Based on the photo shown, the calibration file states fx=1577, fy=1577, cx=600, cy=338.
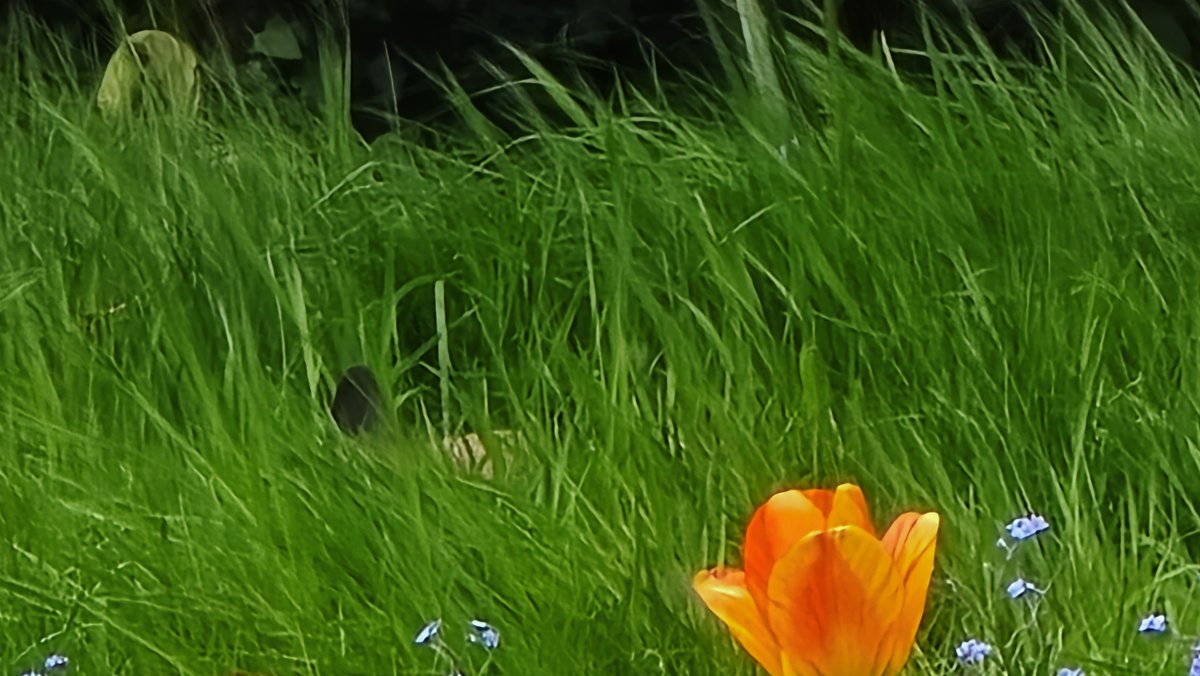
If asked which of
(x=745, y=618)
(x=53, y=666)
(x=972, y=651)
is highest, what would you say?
(x=745, y=618)

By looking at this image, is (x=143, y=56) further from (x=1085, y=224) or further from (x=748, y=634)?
(x=748, y=634)

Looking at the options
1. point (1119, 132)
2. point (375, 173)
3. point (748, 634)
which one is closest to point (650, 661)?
point (748, 634)

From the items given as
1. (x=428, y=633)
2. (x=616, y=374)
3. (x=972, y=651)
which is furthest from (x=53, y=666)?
(x=972, y=651)

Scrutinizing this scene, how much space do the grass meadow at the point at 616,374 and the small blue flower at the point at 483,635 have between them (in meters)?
0.01

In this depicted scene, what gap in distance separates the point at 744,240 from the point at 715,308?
4.3 inches

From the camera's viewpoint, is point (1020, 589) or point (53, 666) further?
point (53, 666)

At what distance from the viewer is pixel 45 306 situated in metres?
1.65

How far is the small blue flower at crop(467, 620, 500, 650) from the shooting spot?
3.07 feet

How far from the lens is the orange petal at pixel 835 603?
0.66m

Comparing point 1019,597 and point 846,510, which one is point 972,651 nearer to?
point 1019,597

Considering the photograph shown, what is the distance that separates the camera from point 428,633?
0.92 m

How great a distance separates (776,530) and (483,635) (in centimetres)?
30

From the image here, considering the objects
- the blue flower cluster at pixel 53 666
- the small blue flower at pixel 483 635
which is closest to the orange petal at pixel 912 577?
the small blue flower at pixel 483 635

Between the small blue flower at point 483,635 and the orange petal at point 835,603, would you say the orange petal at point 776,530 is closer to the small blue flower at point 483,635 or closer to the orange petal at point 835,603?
the orange petal at point 835,603
